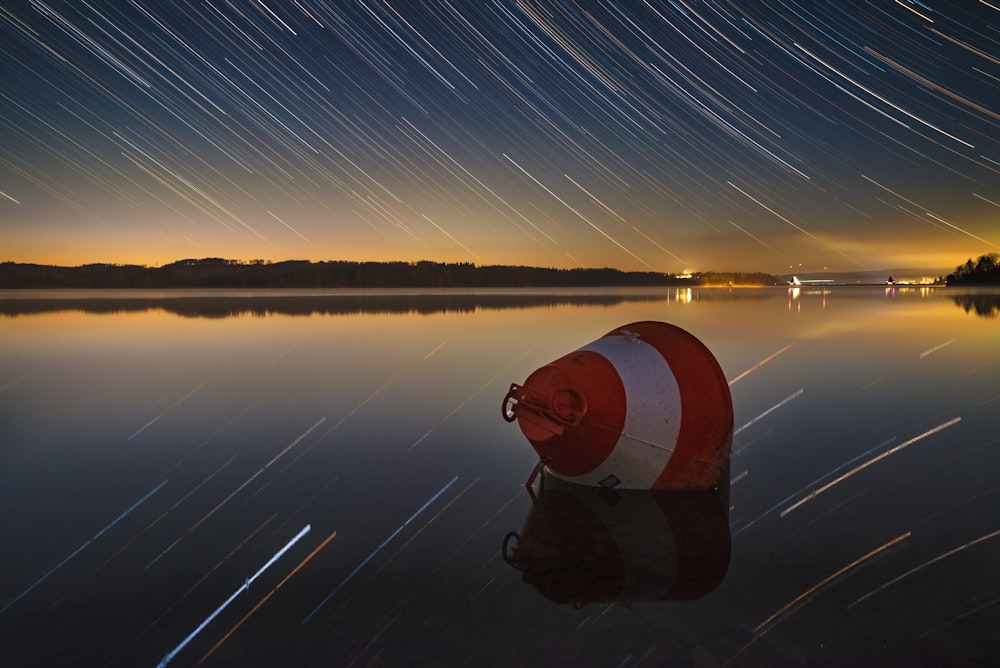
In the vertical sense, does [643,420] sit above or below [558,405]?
below

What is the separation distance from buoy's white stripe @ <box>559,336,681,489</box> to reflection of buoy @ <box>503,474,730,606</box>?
0.27 metres

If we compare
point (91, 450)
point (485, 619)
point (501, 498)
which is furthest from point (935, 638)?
point (91, 450)

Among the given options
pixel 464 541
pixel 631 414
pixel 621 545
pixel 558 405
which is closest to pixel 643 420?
pixel 631 414

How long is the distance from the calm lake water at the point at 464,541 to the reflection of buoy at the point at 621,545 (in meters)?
0.03

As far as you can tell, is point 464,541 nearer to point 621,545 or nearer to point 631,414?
point 621,545

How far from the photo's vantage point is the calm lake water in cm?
398

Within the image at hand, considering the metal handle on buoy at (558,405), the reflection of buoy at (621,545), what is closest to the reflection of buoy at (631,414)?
the metal handle on buoy at (558,405)

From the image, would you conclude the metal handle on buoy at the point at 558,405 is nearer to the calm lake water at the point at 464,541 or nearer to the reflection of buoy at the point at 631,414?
the reflection of buoy at the point at 631,414

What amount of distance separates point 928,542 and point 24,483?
9.06 metres

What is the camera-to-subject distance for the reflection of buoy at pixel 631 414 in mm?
6328

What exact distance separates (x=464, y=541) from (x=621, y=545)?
1329mm

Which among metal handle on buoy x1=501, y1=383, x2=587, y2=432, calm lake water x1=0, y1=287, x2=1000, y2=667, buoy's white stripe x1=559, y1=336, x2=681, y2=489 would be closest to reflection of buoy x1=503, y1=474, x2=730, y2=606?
calm lake water x1=0, y1=287, x2=1000, y2=667

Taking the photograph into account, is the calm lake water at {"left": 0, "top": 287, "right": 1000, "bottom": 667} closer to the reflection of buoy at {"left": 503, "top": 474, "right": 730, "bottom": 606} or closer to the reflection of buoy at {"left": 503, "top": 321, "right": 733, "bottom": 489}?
the reflection of buoy at {"left": 503, "top": 474, "right": 730, "bottom": 606}

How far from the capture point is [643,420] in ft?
21.1
